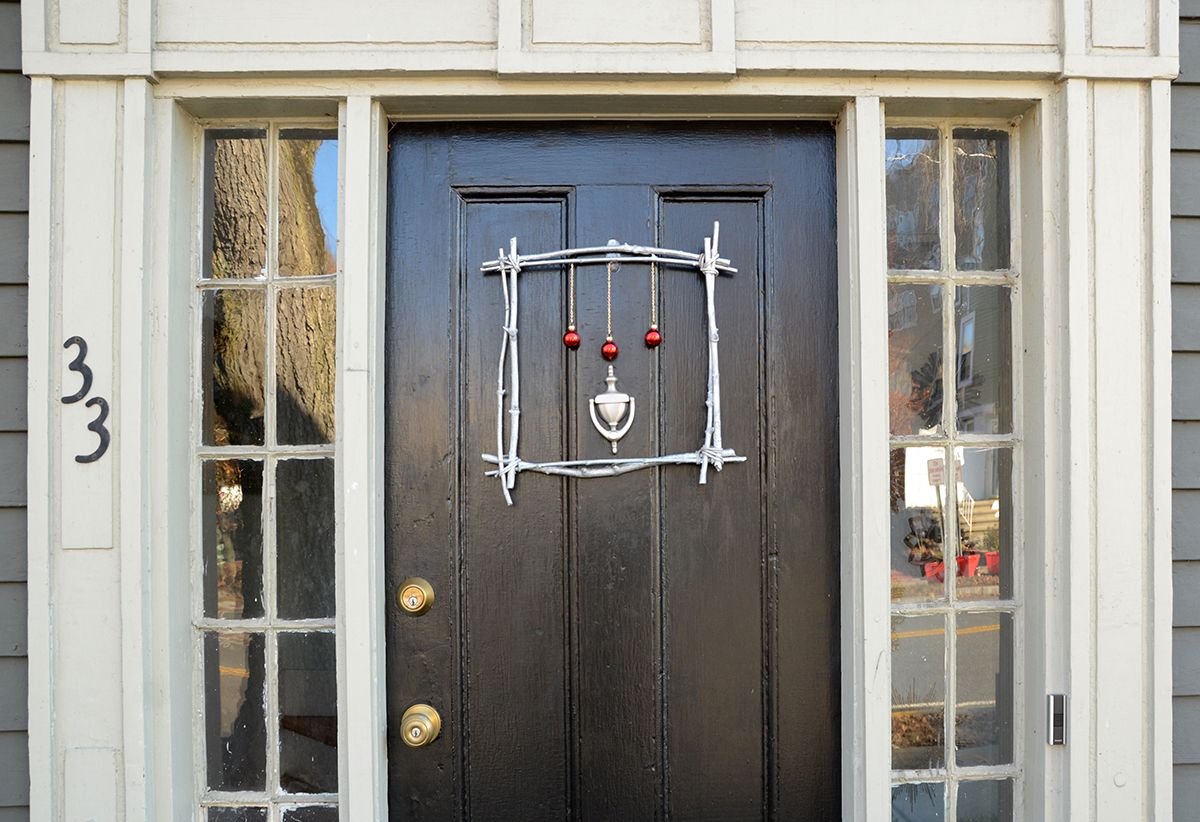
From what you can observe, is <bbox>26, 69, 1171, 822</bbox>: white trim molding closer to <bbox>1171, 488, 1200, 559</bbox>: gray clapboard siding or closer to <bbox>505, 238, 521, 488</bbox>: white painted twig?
<bbox>1171, 488, 1200, 559</bbox>: gray clapboard siding

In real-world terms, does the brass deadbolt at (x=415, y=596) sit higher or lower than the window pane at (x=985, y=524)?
lower

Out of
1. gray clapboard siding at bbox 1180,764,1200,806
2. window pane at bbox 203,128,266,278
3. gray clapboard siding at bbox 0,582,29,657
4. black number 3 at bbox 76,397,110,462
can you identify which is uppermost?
window pane at bbox 203,128,266,278

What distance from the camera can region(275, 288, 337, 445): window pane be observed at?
190cm

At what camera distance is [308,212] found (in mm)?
1908

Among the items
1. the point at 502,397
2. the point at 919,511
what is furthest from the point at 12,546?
the point at 919,511

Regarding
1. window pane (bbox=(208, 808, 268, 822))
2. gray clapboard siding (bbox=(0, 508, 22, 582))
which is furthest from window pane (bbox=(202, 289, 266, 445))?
window pane (bbox=(208, 808, 268, 822))

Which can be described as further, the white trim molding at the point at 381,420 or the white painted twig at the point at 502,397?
the white painted twig at the point at 502,397

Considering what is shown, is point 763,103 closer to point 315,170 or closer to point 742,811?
point 315,170

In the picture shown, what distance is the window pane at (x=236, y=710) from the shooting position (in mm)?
1876

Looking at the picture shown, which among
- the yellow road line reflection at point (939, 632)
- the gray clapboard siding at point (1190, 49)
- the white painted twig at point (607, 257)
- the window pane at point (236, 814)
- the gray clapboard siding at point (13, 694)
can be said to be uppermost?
the gray clapboard siding at point (1190, 49)

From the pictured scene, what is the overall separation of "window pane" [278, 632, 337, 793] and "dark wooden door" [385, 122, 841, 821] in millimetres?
141

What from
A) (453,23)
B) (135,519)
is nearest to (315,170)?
(453,23)

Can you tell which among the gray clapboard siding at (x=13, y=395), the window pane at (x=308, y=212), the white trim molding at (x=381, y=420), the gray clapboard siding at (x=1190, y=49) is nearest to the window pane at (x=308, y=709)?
the white trim molding at (x=381, y=420)

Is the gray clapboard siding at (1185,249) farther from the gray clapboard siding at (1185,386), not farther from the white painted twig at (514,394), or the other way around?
the white painted twig at (514,394)
